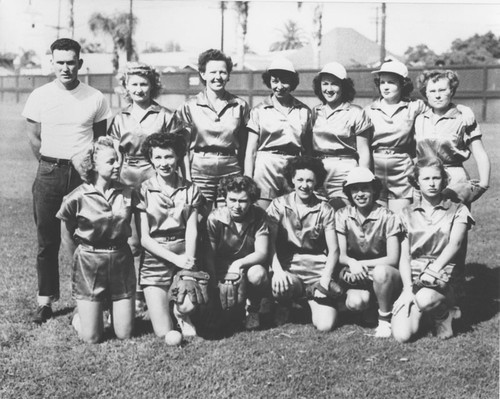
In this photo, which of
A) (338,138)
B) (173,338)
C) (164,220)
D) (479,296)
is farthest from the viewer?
(479,296)


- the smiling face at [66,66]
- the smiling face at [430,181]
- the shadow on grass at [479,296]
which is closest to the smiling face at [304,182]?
the smiling face at [430,181]

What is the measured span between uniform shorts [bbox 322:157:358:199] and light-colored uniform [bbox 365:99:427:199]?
0.80ft

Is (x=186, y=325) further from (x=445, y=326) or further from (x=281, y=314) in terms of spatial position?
(x=445, y=326)

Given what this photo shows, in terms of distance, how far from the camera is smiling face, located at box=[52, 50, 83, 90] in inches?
186

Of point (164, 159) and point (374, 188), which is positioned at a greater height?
point (164, 159)

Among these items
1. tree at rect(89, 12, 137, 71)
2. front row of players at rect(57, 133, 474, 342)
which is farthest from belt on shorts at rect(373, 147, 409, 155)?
tree at rect(89, 12, 137, 71)

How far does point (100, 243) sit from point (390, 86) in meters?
2.60

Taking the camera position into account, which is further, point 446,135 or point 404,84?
point 404,84

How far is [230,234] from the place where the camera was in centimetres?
470

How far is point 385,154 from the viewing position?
5176 millimetres

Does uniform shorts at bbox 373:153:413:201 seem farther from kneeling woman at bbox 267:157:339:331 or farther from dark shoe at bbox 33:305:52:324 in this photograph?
dark shoe at bbox 33:305:52:324

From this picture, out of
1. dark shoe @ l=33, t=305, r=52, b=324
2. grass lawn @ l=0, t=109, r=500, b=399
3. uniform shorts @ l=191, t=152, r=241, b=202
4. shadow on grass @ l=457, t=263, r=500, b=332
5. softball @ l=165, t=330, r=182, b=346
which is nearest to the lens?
grass lawn @ l=0, t=109, r=500, b=399

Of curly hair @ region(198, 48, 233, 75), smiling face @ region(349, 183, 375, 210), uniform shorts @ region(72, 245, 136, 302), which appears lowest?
uniform shorts @ region(72, 245, 136, 302)

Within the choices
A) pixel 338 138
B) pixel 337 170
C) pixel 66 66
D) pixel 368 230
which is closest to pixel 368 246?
pixel 368 230
